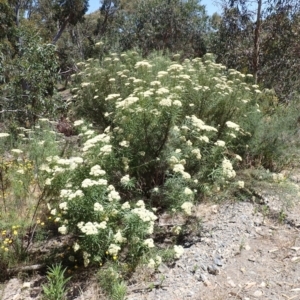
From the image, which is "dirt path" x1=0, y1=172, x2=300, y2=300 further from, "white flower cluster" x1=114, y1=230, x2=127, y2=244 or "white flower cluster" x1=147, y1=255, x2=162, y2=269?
"white flower cluster" x1=114, y1=230, x2=127, y2=244

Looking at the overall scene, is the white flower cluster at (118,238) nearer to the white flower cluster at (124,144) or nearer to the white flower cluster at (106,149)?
the white flower cluster at (106,149)

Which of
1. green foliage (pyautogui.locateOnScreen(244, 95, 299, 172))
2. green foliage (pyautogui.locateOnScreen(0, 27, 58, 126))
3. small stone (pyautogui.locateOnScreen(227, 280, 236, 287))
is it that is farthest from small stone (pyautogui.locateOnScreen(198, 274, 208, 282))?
green foliage (pyautogui.locateOnScreen(0, 27, 58, 126))

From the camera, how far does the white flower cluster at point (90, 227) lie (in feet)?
8.33

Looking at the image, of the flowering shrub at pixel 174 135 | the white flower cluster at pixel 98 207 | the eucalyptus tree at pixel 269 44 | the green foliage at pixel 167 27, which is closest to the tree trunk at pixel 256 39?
the eucalyptus tree at pixel 269 44

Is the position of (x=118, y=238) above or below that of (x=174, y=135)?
below

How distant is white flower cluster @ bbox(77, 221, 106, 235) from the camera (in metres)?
2.54

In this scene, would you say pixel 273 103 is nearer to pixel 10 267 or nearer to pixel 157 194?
pixel 157 194

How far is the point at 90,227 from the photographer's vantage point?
8.46 feet

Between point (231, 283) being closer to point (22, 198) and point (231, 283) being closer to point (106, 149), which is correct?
point (106, 149)

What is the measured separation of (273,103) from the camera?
5.71 metres

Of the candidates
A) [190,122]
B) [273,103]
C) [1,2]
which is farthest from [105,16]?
[190,122]

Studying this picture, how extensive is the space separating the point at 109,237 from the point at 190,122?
1.57 m

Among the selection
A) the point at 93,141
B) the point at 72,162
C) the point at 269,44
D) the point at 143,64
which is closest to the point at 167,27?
the point at 269,44

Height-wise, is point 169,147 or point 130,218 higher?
point 169,147
